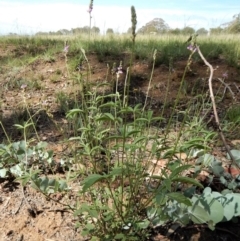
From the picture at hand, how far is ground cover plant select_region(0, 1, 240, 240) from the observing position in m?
1.31

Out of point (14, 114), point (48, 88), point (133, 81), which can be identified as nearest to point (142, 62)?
point (133, 81)

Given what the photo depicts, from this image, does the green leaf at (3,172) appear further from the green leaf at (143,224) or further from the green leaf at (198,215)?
the green leaf at (198,215)

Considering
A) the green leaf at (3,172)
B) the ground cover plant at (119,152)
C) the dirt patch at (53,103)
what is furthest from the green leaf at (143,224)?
the green leaf at (3,172)

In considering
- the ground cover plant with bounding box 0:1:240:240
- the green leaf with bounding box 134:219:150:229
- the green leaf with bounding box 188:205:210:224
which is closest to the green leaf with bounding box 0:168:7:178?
the ground cover plant with bounding box 0:1:240:240

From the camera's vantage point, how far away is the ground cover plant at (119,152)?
1.31 meters

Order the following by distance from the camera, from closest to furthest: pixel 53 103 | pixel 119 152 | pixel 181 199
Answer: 1. pixel 181 199
2. pixel 119 152
3. pixel 53 103

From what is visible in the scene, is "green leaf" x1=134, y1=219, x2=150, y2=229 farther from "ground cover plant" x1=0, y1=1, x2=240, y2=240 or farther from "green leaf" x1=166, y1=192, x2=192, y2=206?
"green leaf" x1=166, y1=192, x2=192, y2=206

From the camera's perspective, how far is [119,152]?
7.07 feet

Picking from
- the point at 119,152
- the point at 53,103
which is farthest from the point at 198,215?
the point at 53,103

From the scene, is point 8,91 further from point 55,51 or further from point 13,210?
point 13,210

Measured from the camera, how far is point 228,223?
1.53 m

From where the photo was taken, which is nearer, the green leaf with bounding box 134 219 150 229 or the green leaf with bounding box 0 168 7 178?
the green leaf with bounding box 134 219 150 229

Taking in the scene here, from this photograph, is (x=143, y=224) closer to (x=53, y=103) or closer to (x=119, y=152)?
(x=119, y=152)

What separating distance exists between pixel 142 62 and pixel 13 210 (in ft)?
10.5
